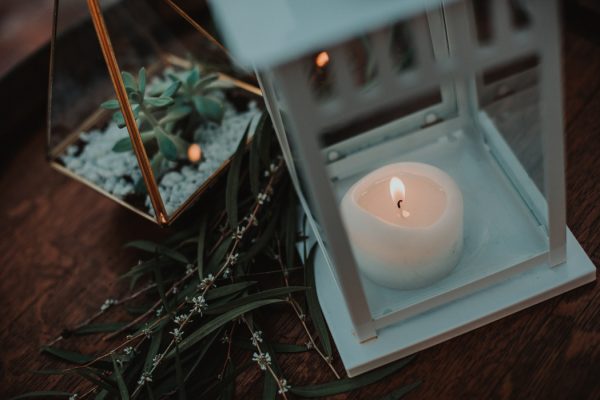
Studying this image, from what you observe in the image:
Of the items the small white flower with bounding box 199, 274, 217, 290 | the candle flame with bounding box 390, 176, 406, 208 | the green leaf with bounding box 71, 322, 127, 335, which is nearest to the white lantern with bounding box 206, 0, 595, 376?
the candle flame with bounding box 390, 176, 406, 208

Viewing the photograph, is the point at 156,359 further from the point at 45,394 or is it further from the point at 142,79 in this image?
the point at 142,79

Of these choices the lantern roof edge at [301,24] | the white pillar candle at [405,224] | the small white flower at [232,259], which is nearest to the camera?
the lantern roof edge at [301,24]

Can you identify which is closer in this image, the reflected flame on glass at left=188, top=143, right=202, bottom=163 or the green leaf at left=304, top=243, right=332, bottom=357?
the green leaf at left=304, top=243, right=332, bottom=357

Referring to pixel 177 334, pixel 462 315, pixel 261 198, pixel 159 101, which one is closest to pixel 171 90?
pixel 159 101

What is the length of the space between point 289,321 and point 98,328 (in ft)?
0.64

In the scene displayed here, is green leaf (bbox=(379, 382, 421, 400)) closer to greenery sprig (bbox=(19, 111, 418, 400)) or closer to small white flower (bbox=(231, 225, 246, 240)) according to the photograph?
greenery sprig (bbox=(19, 111, 418, 400))

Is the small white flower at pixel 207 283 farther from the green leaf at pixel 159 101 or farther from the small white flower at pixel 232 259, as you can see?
the green leaf at pixel 159 101

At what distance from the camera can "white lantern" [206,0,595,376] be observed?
0.43m

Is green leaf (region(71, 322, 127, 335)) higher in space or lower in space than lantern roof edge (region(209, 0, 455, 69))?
lower

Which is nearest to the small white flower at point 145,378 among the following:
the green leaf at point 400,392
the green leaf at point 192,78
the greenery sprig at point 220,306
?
the greenery sprig at point 220,306

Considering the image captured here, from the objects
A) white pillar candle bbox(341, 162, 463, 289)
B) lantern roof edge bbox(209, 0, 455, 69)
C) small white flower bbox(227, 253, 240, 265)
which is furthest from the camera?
small white flower bbox(227, 253, 240, 265)

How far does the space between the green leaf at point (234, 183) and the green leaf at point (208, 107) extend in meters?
0.04

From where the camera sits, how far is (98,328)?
71 cm

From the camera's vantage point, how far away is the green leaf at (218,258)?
2.29ft
